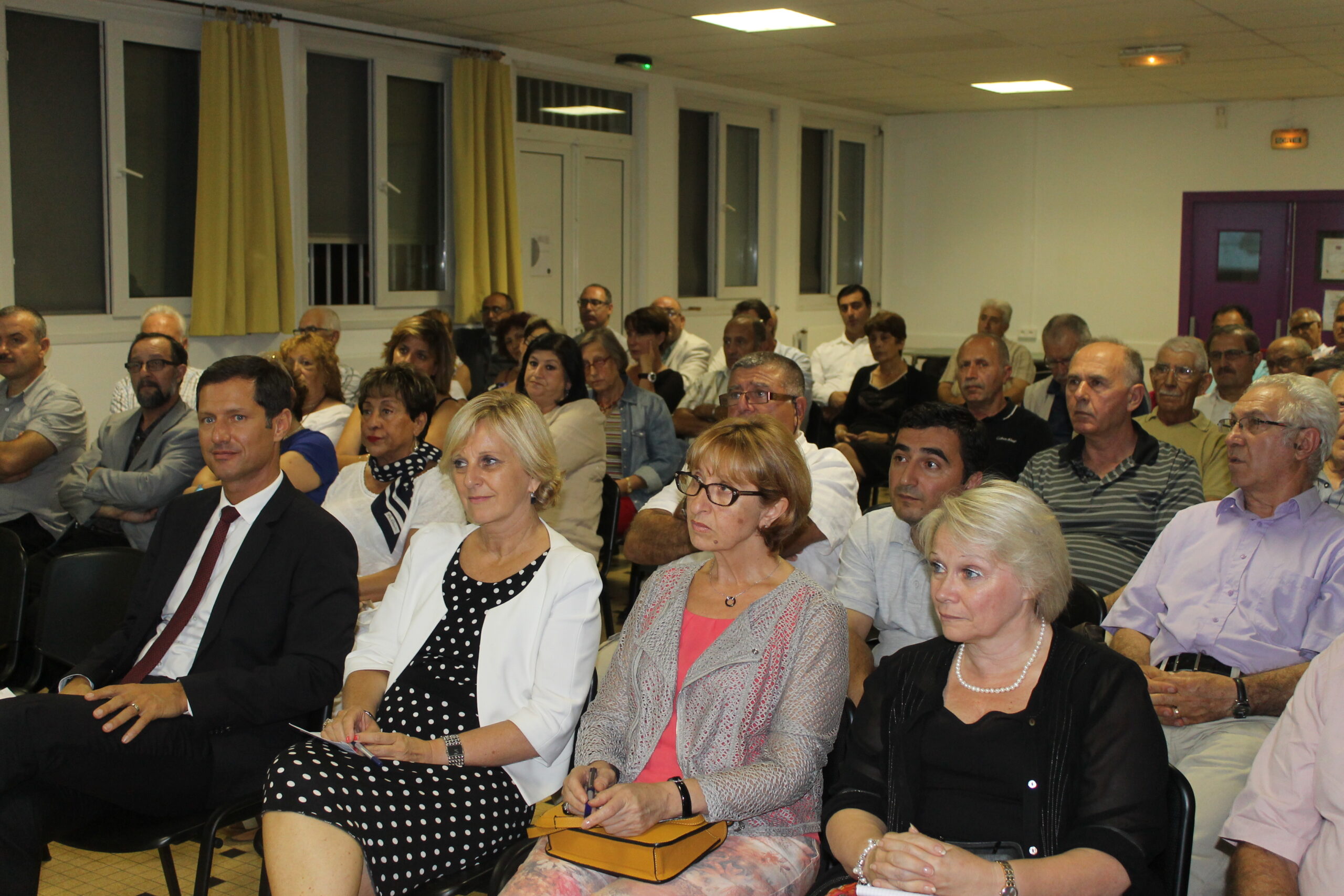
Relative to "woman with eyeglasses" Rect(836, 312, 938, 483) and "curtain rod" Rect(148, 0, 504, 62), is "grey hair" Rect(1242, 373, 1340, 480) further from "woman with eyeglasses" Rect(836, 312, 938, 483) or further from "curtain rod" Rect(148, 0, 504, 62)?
"curtain rod" Rect(148, 0, 504, 62)

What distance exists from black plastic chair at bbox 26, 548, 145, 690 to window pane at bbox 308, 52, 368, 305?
15.6ft

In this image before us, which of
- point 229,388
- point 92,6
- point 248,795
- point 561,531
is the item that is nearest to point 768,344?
point 561,531

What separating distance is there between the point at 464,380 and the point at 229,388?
405 cm

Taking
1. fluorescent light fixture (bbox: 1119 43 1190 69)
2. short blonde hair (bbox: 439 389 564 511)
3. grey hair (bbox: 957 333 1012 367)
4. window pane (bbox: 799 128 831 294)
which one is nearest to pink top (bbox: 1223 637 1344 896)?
short blonde hair (bbox: 439 389 564 511)

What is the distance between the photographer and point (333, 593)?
102 inches

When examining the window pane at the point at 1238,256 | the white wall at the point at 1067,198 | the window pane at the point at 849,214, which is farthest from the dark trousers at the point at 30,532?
the window pane at the point at 1238,256

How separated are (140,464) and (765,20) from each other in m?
4.72

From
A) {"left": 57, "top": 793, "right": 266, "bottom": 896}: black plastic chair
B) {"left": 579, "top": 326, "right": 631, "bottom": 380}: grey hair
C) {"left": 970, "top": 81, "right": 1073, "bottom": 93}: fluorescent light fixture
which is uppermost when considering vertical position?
{"left": 970, "top": 81, "right": 1073, "bottom": 93}: fluorescent light fixture

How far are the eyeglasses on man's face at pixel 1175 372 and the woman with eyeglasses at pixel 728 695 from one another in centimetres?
260

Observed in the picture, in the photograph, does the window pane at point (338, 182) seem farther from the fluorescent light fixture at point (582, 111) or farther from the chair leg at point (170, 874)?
the chair leg at point (170, 874)

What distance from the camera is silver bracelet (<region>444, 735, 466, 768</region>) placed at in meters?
2.27

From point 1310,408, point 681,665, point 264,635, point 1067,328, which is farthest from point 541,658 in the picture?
point 1067,328

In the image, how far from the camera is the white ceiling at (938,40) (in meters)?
6.74

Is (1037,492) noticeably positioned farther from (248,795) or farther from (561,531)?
(248,795)
